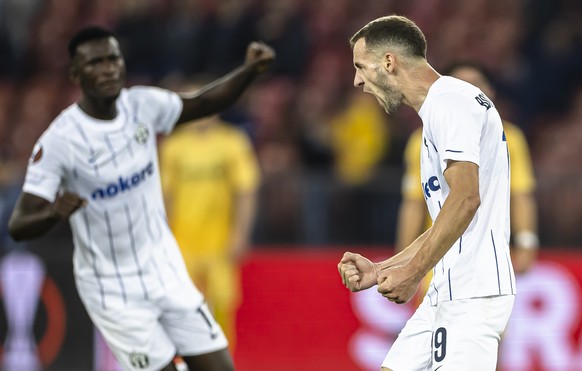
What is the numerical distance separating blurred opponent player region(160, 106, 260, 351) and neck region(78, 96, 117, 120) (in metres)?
4.23

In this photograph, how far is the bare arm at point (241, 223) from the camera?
36.5 ft

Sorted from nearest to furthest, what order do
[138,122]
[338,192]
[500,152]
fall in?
[500,152] < [138,122] < [338,192]

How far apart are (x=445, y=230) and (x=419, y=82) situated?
27.2 inches

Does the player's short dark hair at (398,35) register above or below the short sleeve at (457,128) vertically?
above

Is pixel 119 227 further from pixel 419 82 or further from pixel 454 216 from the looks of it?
pixel 454 216

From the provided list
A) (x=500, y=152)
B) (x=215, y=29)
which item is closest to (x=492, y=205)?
(x=500, y=152)

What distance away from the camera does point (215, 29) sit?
13875 mm

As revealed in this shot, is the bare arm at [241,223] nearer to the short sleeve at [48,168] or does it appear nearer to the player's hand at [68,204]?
the short sleeve at [48,168]

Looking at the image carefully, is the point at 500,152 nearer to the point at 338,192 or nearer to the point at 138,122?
the point at 138,122

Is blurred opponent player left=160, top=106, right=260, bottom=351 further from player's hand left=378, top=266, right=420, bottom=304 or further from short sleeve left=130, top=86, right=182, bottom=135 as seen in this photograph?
player's hand left=378, top=266, right=420, bottom=304

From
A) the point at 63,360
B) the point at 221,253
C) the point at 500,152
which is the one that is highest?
the point at 500,152

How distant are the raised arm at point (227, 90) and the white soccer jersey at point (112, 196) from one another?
0.99 feet

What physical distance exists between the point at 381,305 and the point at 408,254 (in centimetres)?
616

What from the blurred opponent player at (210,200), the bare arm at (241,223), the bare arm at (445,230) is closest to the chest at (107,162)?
the bare arm at (445,230)
